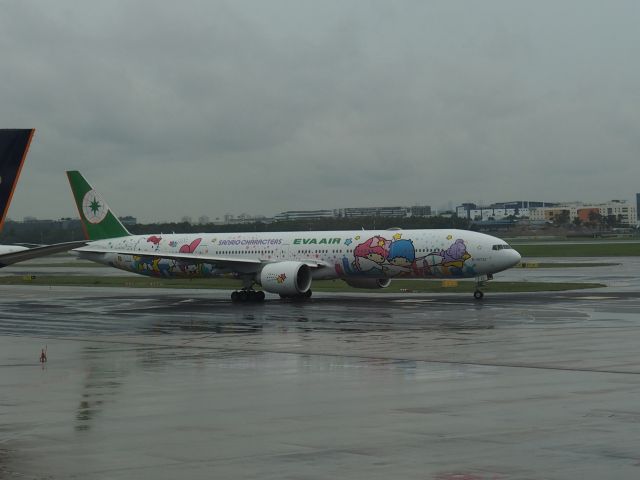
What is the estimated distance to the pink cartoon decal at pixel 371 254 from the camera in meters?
56.7

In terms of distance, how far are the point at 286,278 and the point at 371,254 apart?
4.87 metres

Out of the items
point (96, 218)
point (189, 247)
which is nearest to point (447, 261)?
point (189, 247)

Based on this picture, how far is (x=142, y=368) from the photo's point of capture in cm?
2616

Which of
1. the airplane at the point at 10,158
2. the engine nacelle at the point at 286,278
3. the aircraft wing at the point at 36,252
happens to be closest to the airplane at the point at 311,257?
the engine nacelle at the point at 286,278

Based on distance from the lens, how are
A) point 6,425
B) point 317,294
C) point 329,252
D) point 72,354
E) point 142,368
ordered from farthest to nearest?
point 317,294 → point 329,252 → point 72,354 → point 142,368 → point 6,425

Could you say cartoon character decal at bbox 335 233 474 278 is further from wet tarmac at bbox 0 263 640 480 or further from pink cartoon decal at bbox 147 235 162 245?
pink cartoon decal at bbox 147 235 162 245

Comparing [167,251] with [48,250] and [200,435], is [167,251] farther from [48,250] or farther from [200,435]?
[200,435]

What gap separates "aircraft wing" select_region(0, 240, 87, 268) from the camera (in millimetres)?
30605

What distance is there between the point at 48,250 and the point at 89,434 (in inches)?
590

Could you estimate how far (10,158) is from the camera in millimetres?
28125

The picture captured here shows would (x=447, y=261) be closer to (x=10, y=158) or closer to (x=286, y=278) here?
(x=286, y=278)

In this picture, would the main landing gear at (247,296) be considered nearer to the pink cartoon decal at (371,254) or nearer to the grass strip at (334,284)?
the pink cartoon decal at (371,254)

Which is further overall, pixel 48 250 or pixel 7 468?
pixel 48 250

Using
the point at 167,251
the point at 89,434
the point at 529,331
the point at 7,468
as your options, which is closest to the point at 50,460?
the point at 7,468
